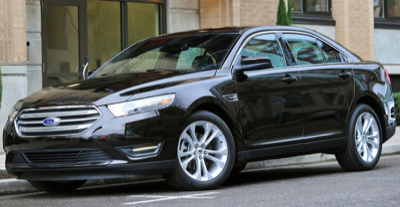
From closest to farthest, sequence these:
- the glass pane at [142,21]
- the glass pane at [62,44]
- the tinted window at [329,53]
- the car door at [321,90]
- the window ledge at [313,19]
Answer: the car door at [321,90] < the tinted window at [329,53] < the glass pane at [62,44] < the glass pane at [142,21] < the window ledge at [313,19]

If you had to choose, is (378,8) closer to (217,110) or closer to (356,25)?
(356,25)

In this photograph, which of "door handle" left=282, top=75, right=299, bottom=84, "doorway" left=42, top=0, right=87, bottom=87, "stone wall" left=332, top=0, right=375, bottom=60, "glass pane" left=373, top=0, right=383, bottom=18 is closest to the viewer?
"door handle" left=282, top=75, right=299, bottom=84

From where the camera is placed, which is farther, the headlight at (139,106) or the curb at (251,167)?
the curb at (251,167)

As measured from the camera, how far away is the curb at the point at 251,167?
359 inches

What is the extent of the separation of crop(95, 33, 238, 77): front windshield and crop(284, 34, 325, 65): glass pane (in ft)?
2.82

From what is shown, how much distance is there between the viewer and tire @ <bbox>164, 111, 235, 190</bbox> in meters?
8.17

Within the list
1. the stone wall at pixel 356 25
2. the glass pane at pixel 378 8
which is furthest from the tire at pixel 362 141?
the glass pane at pixel 378 8

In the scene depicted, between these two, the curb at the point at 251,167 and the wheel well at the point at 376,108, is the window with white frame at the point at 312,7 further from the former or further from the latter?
the wheel well at the point at 376,108

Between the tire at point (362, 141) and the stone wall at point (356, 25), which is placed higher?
the stone wall at point (356, 25)

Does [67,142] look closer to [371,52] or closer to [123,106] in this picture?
[123,106]

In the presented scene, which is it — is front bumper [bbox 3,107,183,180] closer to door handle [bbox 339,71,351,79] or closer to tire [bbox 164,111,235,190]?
tire [bbox 164,111,235,190]

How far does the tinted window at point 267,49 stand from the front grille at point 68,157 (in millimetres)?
2206

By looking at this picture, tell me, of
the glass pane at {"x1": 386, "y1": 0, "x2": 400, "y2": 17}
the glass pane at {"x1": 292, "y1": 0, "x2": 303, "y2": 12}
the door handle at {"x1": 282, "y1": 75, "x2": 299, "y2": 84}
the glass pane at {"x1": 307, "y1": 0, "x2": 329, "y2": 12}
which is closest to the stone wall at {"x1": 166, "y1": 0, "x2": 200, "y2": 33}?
the glass pane at {"x1": 292, "y1": 0, "x2": 303, "y2": 12}

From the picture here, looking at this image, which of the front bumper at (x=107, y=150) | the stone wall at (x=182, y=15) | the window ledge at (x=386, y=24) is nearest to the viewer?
the front bumper at (x=107, y=150)
